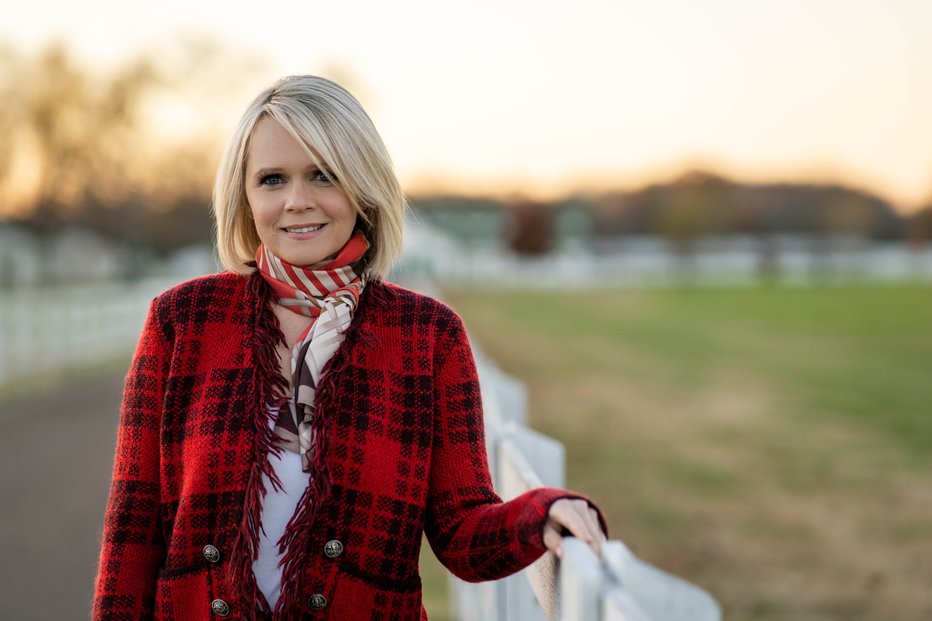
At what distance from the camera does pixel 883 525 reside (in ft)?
20.7

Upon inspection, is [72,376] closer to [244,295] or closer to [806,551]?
[806,551]

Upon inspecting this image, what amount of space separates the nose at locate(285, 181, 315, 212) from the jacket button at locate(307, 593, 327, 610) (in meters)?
0.75

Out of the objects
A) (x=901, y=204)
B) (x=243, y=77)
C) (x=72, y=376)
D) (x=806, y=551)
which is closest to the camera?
(x=806, y=551)

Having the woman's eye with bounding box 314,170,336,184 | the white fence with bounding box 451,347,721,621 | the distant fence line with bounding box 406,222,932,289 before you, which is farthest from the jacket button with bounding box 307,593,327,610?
the distant fence line with bounding box 406,222,932,289

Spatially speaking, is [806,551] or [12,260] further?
[12,260]

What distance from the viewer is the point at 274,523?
1.86 meters

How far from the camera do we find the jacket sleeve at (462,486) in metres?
1.84

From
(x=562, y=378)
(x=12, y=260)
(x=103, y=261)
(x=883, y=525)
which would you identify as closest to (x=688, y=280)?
(x=103, y=261)

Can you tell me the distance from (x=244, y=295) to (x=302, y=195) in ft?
0.79

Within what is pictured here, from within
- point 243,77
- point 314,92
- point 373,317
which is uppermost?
point 243,77

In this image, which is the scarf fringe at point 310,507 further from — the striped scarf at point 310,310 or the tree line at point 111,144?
the tree line at point 111,144

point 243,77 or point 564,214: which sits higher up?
point 243,77

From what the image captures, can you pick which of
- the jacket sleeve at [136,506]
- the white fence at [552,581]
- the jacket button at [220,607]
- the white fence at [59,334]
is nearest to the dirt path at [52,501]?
the white fence at [59,334]

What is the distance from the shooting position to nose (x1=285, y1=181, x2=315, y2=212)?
1.97m
